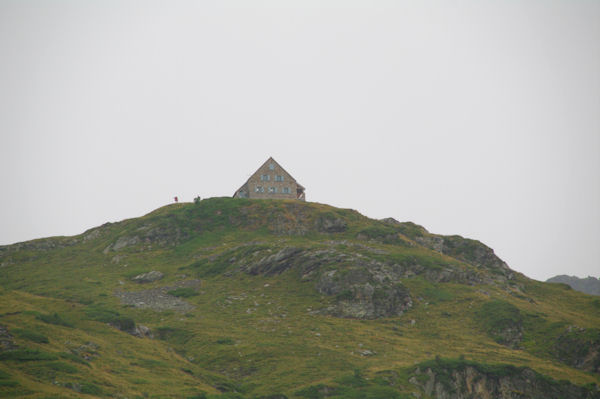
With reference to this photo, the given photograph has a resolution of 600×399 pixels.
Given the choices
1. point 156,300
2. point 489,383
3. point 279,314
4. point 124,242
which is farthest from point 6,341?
point 124,242

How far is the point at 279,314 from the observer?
7656 centimetres

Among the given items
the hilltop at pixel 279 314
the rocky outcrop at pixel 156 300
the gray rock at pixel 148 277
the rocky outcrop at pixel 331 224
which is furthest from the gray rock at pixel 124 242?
the rocky outcrop at pixel 331 224

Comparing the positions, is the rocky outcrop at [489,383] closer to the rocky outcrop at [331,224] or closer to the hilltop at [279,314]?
the hilltop at [279,314]

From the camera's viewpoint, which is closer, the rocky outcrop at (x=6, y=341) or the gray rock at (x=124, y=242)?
the rocky outcrop at (x=6, y=341)

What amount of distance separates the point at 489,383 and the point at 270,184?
87.5 metres


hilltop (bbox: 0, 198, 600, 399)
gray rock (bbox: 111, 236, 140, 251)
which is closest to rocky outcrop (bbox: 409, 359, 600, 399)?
hilltop (bbox: 0, 198, 600, 399)

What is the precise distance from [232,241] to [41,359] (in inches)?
2629

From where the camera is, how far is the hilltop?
51.6m

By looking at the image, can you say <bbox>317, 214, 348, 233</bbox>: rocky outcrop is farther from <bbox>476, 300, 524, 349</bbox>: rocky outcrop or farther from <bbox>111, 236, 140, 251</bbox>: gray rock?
<bbox>111, 236, 140, 251</bbox>: gray rock

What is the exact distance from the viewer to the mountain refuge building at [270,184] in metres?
135

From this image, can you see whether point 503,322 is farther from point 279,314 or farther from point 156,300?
point 156,300

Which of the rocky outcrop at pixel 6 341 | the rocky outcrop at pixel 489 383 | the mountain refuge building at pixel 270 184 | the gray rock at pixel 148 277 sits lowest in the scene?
the rocky outcrop at pixel 489 383

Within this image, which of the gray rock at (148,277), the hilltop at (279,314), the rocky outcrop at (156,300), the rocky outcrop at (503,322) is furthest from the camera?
the gray rock at (148,277)

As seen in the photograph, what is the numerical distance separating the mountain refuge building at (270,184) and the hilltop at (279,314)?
8.31m
